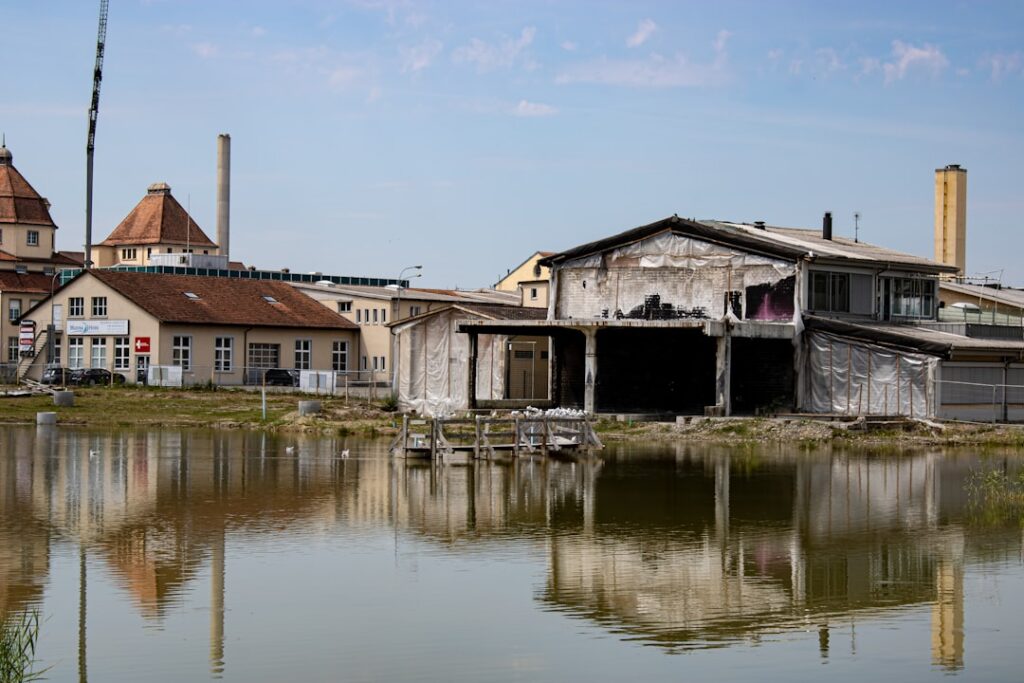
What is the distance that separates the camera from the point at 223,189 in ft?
355

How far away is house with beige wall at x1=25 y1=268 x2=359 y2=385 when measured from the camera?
6825 cm

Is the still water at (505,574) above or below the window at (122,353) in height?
below

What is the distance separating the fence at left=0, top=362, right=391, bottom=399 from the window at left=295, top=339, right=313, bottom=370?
2335 mm

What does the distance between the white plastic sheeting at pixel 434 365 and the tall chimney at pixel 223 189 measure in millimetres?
52958

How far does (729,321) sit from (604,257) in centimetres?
884

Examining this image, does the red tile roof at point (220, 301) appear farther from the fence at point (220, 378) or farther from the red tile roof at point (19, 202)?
the red tile roof at point (19, 202)

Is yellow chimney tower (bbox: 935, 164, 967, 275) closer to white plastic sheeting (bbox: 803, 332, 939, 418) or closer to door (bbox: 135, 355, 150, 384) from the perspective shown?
white plastic sheeting (bbox: 803, 332, 939, 418)

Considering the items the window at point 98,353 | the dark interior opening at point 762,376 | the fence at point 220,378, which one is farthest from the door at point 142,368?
the dark interior opening at point 762,376

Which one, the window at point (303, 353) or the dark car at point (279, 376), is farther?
the window at point (303, 353)

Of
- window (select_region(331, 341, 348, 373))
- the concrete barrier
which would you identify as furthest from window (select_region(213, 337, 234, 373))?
the concrete barrier

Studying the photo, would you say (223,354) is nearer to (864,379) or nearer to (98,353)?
(98,353)

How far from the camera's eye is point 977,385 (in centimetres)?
5019

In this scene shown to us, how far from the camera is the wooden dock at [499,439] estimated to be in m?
38.5

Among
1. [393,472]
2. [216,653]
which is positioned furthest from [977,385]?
[216,653]
